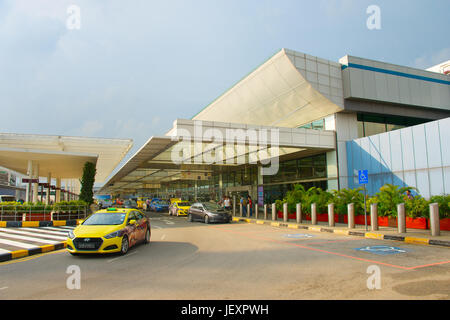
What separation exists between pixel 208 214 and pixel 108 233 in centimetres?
1284

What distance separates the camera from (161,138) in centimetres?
2020

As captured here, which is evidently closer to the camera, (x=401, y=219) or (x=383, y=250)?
(x=383, y=250)

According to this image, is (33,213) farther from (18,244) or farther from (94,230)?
(94,230)

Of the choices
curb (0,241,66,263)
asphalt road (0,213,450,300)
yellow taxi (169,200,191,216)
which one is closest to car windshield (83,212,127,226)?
asphalt road (0,213,450,300)

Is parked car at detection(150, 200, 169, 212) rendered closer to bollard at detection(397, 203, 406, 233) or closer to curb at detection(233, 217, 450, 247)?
curb at detection(233, 217, 450, 247)

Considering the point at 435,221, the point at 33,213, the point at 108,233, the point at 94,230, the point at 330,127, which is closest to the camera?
the point at 108,233

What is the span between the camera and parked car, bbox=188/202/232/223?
21703mm

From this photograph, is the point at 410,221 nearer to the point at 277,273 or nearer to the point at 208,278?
the point at 277,273

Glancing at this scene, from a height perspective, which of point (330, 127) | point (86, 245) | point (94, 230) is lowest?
point (86, 245)

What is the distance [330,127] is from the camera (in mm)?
24734

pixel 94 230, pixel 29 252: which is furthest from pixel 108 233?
pixel 29 252

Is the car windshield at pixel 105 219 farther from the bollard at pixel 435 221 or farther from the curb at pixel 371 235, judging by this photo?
the bollard at pixel 435 221

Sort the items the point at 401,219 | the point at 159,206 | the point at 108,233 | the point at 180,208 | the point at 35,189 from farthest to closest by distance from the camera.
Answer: the point at 159,206, the point at 180,208, the point at 35,189, the point at 401,219, the point at 108,233
